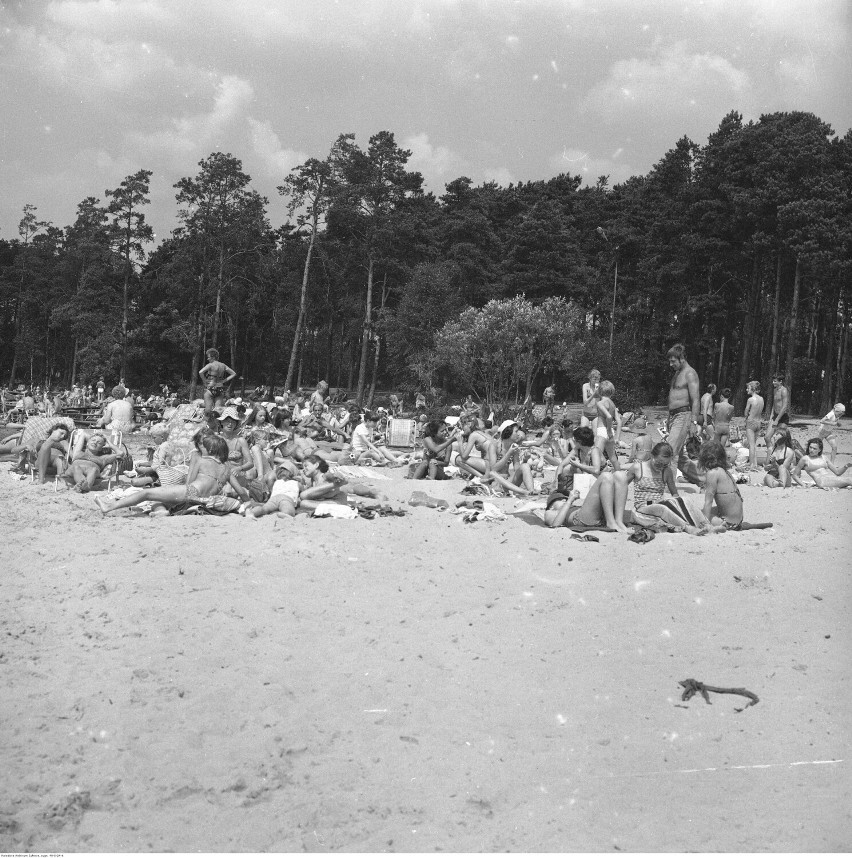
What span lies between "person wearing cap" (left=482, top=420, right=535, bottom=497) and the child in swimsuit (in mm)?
2208

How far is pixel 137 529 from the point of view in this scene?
6285 mm

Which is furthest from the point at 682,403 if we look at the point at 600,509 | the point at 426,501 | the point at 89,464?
the point at 89,464

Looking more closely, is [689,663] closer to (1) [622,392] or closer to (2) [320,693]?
(2) [320,693]

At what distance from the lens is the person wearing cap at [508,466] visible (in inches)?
334

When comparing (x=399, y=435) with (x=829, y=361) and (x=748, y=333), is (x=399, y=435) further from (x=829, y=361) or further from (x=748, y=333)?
(x=829, y=361)

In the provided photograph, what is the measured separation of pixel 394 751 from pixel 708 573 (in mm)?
2739

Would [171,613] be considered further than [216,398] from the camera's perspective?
No

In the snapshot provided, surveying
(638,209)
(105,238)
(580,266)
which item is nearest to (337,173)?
(105,238)

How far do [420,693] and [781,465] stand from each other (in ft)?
22.7

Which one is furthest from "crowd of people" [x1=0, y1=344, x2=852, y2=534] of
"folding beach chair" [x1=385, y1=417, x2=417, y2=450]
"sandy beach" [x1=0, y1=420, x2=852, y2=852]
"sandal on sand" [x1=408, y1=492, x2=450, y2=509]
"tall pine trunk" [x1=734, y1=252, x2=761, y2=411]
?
"tall pine trunk" [x1=734, y1=252, x2=761, y2=411]

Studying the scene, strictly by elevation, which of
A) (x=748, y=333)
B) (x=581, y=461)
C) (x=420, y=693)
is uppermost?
(x=748, y=333)

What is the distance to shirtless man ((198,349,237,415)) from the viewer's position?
1130 centimetres

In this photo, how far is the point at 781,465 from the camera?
31.0ft

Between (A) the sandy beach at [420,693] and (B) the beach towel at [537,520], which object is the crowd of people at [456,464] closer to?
(B) the beach towel at [537,520]
